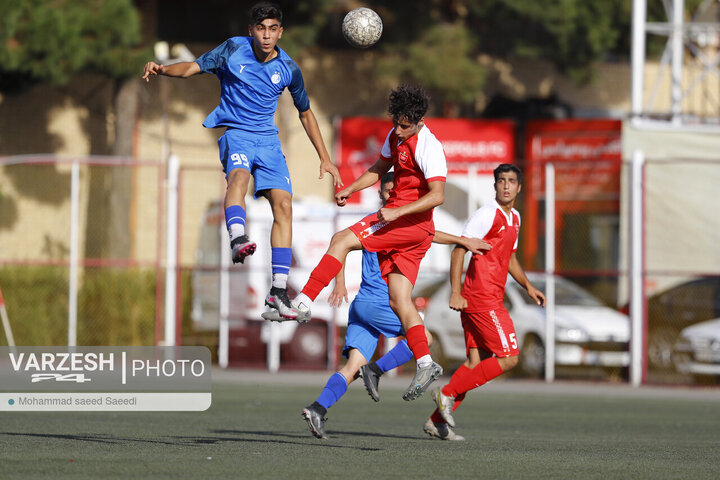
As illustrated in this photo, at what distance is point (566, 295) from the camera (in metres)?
20.5

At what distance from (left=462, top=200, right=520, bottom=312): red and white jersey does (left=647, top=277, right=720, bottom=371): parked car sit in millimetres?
9676

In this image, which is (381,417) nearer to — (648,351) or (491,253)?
(491,253)

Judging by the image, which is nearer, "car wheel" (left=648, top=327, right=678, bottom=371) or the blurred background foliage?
"car wheel" (left=648, top=327, right=678, bottom=371)

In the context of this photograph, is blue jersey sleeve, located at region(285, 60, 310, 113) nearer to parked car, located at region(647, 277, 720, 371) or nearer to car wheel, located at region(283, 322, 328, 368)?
parked car, located at region(647, 277, 720, 371)

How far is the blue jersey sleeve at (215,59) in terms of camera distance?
9.45m

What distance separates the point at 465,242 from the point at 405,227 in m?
1.13

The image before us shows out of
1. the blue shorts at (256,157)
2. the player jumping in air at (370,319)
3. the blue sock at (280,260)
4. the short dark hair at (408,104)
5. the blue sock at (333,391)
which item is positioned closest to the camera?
the short dark hair at (408,104)

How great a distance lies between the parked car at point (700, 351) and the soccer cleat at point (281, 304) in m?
11.3

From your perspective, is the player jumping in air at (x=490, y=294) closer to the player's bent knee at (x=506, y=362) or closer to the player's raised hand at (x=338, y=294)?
the player's bent knee at (x=506, y=362)

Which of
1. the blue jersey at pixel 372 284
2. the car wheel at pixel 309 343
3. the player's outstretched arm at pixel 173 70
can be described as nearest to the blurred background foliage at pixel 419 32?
the car wheel at pixel 309 343

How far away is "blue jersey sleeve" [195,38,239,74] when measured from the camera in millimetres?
9445

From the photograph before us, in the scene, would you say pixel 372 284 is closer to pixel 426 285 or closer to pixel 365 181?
pixel 365 181

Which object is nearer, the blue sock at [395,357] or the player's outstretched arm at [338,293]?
the player's outstretched arm at [338,293]

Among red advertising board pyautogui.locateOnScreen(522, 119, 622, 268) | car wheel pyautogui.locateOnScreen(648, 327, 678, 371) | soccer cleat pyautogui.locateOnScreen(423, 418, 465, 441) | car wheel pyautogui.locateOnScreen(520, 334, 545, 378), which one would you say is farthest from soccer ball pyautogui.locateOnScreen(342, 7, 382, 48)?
red advertising board pyautogui.locateOnScreen(522, 119, 622, 268)
